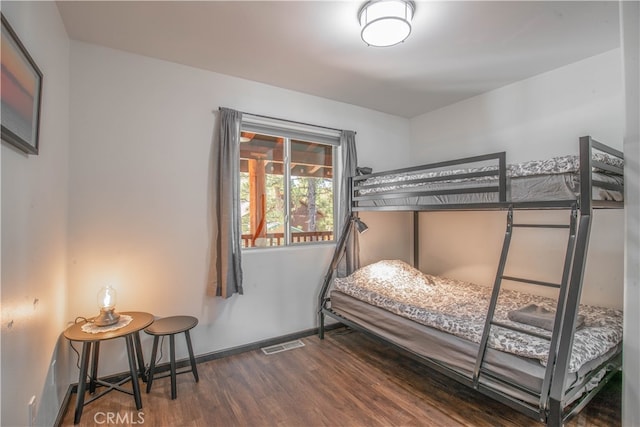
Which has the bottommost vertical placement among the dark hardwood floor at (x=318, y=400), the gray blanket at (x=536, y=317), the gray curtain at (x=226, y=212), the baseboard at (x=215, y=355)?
the dark hardwood floor at (x=318, y=400)

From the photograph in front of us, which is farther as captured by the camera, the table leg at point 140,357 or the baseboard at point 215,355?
the table leg at point 140,357

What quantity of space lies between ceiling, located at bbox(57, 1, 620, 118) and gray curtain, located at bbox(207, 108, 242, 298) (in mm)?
603

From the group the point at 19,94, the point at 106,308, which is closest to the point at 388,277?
the point at 106,308

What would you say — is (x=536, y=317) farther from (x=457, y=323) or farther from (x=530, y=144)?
(x=530, y=144)

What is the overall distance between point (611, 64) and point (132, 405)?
4.54 metres

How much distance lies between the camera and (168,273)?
2646 millimetres

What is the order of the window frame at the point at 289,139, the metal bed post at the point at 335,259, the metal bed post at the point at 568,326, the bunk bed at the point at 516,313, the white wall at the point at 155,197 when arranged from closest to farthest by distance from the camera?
1. the metal bed post at the point at 568,326
2. the bunk bed at the point at 516,313
3. the white wall at the point at 155,197
4. the window frame at the point at 289,139
5. the metal bed post at the point at 335,259

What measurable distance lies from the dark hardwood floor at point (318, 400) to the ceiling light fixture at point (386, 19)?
2.54m

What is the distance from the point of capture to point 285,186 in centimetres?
333

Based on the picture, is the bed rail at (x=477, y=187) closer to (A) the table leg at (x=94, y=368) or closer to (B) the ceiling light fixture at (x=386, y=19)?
(B) the ceiling light fixture at (x=386, y=19)

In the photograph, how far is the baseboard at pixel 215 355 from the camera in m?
2.10

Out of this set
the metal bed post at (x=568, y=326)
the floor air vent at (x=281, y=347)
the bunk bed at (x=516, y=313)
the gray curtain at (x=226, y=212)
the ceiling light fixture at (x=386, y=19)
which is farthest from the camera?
the floor air vent at (x=281, y=347)

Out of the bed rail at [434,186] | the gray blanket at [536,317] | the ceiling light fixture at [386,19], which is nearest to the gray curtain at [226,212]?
the bed rail at [434,186]

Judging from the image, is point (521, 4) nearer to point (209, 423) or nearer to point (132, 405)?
point (209, 423)
